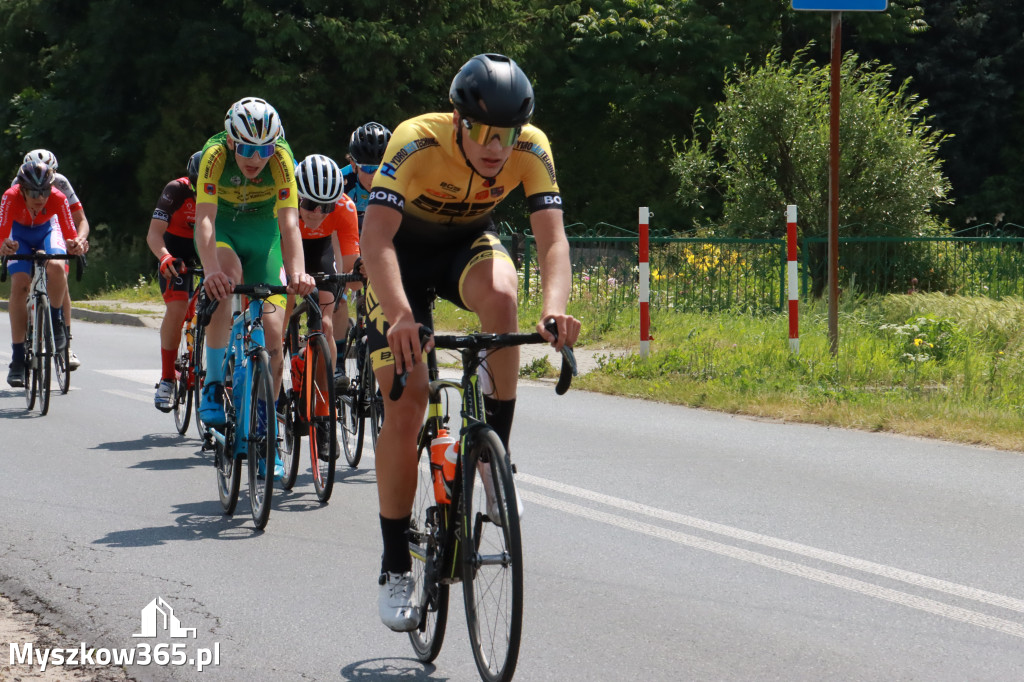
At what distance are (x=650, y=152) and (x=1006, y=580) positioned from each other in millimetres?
34660

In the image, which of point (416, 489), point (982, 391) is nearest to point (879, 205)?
point (982, 391)

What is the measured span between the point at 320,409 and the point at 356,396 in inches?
29.4

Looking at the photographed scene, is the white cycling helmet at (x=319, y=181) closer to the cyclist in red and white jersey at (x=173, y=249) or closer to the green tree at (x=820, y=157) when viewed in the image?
the cyclist in red and white jersey at (x=173, y=249)

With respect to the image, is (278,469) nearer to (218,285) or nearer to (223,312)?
(223,312)

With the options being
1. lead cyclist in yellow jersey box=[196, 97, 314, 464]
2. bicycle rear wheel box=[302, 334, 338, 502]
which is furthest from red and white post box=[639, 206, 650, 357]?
bicycle rear wheel box=[302, 334, 338, 502]

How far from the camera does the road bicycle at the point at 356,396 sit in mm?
7625

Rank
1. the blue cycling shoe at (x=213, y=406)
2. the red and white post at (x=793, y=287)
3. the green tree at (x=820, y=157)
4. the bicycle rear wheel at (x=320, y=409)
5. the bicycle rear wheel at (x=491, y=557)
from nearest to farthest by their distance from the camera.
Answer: the bicycle rear wheel at (x=491, y=557)
the blue cycling shoe at (x=213, y=406)
the bicycle rear wheel at (x=320, y=409)
the red and white post at (x=793, y=287)
the green tree at (x=820, y=157)

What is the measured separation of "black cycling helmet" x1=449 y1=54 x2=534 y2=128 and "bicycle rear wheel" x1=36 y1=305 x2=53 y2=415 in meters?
7.12

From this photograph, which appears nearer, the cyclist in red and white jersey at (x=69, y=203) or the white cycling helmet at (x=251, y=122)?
the white cycling helmet at (x=251, y=122)

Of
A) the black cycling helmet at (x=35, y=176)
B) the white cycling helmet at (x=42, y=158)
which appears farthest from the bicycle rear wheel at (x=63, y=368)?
the white cycling helmet at (x=42, y=158)

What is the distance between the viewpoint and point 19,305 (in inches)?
430

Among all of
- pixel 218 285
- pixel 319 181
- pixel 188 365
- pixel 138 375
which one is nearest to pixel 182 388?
pixel 188 365

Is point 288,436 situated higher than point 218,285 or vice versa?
point 218,285

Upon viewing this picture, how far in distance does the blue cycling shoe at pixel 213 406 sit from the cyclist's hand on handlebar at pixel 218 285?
798mm
